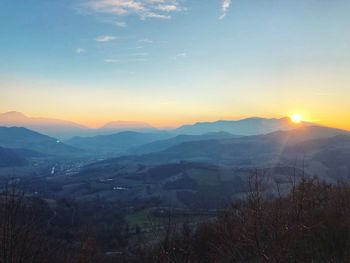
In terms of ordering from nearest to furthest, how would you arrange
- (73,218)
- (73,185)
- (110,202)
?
1. (73,218)
2. (110,202)
3. (73,185)

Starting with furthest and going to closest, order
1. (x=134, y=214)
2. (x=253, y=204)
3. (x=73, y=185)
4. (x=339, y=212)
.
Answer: (x=73, y=185) < (x=134, y=214) < (x=339, y=212) < (x=253, y=204)

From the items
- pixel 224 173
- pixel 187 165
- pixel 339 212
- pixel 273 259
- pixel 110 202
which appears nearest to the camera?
pixel 273 259

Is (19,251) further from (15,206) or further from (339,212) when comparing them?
(339,212)

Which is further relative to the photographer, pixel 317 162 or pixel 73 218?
pixel 317 162

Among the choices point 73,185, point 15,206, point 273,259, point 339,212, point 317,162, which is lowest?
point 73,185

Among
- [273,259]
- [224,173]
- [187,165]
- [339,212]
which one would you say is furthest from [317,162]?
[273,259]

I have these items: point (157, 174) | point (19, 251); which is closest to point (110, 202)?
point (157, 174)

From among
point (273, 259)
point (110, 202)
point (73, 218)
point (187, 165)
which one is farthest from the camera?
point (187, 165)

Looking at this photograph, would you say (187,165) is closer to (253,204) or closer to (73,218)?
(73,218)

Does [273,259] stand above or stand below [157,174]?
above
